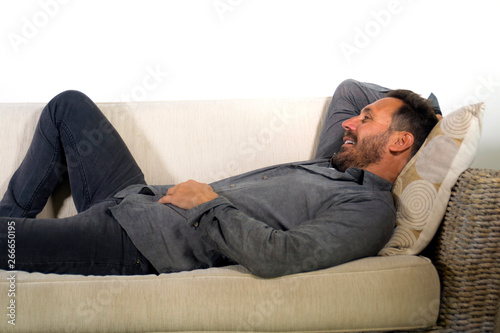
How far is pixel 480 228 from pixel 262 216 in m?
0.63

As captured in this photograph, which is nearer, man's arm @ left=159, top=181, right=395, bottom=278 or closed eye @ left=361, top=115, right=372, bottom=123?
man's arm @ left=159, top=181, right=395, bottom=278

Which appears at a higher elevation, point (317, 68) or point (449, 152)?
point (317, 68)

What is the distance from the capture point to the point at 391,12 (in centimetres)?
233

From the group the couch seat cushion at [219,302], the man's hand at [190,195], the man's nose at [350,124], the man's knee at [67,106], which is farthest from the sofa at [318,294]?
the man's knee at [67,106]

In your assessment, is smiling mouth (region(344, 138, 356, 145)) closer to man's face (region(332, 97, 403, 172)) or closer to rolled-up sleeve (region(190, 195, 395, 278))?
man's face (region(332, 97, 403, 172))

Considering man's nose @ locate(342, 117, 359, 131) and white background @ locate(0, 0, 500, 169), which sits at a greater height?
white background @ locate(0, 0, 500, 169)

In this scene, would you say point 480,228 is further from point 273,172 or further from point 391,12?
point 391,12

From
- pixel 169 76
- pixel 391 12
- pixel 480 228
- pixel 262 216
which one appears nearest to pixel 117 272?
pixel 262 216

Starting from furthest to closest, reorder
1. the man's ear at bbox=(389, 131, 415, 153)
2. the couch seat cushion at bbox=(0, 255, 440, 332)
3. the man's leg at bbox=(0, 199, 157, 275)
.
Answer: the man's ear at bbox=(389, 131, 415, 153), the man's leg at bbox=(0, 199, 157, 275), the couch seat cushion at bbox=(0, 255, 440, 332)

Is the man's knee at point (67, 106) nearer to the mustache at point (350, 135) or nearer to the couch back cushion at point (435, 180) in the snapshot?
the mustache at point (350, 135)

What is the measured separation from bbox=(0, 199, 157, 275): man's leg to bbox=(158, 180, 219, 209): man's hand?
189mm

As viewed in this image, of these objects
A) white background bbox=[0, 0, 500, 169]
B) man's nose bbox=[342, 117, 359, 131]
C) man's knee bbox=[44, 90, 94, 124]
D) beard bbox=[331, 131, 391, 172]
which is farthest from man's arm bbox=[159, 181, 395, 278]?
white background bbox=[0, 0, 500, 169]

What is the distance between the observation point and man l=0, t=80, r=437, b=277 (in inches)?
49.7

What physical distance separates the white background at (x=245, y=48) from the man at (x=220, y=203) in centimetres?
50
